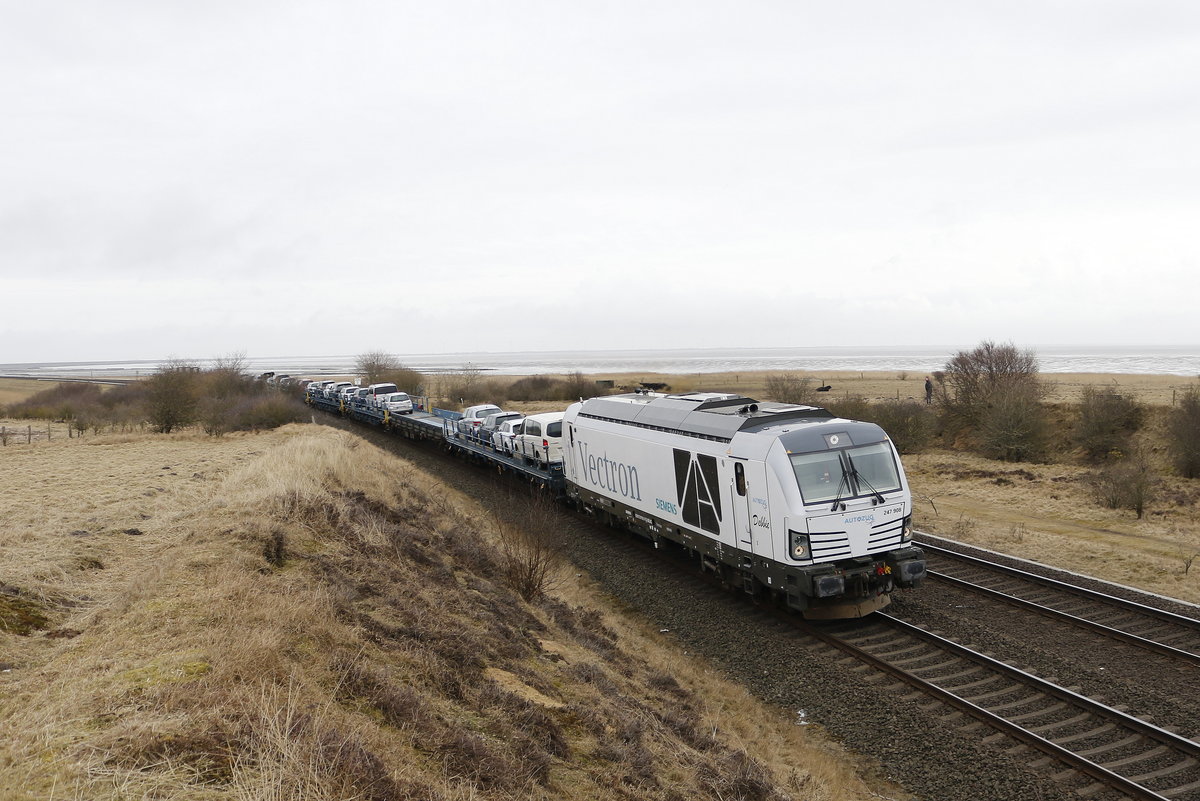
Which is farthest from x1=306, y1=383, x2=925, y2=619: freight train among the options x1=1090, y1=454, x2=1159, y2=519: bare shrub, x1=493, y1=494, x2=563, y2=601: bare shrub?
x1=1090, y1=454, x2=1159, y2=519: bare shrub

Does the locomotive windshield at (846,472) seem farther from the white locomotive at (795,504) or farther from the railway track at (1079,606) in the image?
the railway track at (1079,606)

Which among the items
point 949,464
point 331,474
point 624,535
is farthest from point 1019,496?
point 331,474

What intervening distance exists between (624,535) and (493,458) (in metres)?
9.79

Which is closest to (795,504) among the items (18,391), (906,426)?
(906,426)

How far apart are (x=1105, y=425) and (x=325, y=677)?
111ft

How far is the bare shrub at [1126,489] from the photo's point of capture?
20750mm

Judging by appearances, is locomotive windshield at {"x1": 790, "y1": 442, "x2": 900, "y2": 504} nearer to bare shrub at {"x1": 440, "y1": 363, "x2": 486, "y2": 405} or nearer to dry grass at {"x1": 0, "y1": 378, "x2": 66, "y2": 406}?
bare shrub at {"x1": 440, "y1": 363, "x2": 486, "y2": 405}

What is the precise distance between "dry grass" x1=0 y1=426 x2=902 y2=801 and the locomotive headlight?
2.35 m

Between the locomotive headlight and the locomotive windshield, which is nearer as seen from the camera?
the locomotive headlight

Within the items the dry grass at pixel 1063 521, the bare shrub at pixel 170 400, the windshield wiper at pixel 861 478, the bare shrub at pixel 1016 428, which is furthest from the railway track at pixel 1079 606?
the bare shrub at pixel 170 400

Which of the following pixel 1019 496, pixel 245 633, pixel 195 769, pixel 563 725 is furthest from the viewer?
pixel 1019 496

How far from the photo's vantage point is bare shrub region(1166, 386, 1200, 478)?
85.7 ft

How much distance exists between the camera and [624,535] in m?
20.4

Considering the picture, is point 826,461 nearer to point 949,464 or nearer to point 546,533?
point 546,533
